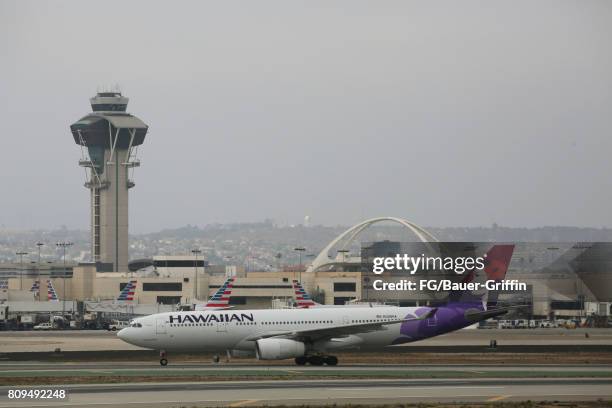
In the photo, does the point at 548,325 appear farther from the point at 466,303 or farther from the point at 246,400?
the point at 246,400

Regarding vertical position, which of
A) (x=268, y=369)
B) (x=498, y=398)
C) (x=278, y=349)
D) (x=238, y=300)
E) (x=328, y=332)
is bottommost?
(x=498, y=398)

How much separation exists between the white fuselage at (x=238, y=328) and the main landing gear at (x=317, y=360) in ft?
4.34

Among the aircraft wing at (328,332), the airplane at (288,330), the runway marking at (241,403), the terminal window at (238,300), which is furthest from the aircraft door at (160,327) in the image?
the terminal window at (238,300)

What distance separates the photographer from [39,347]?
102 meters

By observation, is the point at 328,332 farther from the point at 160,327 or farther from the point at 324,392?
the point at 324,392

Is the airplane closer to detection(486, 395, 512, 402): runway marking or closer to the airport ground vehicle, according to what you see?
detection(486, 395, 512, 402): runway marking

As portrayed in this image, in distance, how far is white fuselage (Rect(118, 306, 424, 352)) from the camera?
78.4 metres

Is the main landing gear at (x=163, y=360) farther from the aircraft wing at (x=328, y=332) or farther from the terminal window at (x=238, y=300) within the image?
the terminal window at (x=238, y=300)

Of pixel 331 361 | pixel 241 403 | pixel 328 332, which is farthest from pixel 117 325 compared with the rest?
pixel 241 403

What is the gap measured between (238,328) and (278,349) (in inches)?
148

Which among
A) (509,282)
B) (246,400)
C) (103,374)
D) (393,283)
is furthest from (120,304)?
(246,400)

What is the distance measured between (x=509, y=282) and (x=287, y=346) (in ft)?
267

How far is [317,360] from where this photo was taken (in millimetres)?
76688

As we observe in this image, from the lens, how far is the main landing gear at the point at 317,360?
7656 cm
